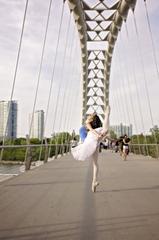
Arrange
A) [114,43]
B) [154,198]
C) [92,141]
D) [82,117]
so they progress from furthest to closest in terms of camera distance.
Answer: [82,117]
[114,43]
[92,141]
[154,198]

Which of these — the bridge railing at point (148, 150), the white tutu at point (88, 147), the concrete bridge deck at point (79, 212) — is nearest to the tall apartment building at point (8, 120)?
the white tutu at point (88, 147)

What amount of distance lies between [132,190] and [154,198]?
48.9 inches

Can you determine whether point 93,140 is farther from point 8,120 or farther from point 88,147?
point 8,120

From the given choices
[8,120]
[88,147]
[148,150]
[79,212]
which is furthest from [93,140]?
[148,150]

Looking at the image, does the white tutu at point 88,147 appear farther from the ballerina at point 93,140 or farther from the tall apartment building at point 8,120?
the tall apartment building at point 8,120

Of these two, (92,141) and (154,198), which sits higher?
(92,141)

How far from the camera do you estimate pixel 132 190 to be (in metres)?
8.20

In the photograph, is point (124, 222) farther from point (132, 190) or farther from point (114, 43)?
point (114, 43)

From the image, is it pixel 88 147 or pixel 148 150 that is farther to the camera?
pixel 148 150

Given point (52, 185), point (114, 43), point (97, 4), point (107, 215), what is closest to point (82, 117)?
point (114, 43)

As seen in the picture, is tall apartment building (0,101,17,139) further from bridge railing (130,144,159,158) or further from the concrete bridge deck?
bridge railing (130,144,159,158)

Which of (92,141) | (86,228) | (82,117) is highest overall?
(82,117)

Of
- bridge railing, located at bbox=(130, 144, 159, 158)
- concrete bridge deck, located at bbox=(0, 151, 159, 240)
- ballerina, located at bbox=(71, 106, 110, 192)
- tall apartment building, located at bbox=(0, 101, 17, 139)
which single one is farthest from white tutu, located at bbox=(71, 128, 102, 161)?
bridge railing, located at bbox=(130, 144, 159, 158)

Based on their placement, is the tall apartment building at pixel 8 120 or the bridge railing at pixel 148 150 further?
the bridge railing at pixel 148 150
